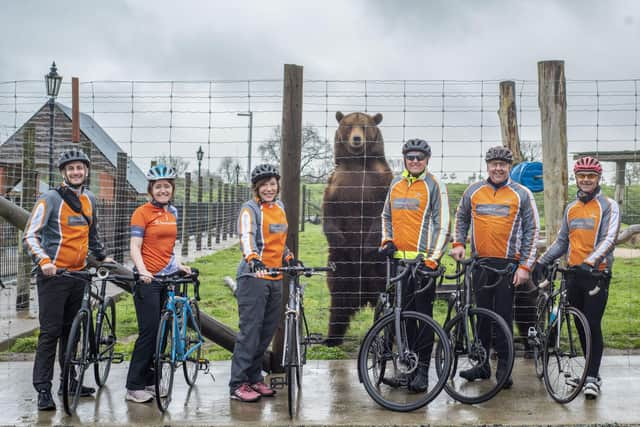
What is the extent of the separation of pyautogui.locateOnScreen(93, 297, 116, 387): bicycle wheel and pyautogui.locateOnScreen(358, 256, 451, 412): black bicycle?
6.52 ft

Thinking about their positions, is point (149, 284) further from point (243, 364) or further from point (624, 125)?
point (624, 125)

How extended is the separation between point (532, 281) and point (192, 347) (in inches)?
139

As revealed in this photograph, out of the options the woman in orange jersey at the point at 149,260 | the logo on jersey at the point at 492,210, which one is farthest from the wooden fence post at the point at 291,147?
the logo on jersey at the point at 492,210

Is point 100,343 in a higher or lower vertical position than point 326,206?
lower

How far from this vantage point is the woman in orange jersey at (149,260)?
528cm

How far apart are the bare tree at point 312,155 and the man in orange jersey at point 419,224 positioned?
5.63 ft

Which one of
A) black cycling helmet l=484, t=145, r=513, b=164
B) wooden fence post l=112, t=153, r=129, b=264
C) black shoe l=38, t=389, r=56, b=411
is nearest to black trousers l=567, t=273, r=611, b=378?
black cycling helmet l=484, t=145, r=513, b=164

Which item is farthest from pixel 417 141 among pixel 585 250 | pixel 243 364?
pixel 243 364

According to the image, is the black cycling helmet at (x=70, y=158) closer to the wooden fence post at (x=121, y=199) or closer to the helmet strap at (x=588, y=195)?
the helmet strap at (x=588, y=195)

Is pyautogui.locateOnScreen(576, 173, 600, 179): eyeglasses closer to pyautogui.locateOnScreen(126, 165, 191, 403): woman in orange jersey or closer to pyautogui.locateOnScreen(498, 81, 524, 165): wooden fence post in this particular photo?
pyautogui.locateOnScreen(498, 81, 524, 165): wooden fence post

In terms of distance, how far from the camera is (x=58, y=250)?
5.14m

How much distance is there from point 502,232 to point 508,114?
85.3 inches

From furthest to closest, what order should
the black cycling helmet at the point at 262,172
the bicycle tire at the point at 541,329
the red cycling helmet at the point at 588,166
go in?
the bicycle tire at the point at 541,329, the red cycling helmet at the point at 588,166, the black cycling helmet at the point at 262,172

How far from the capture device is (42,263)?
4879 millimetres
